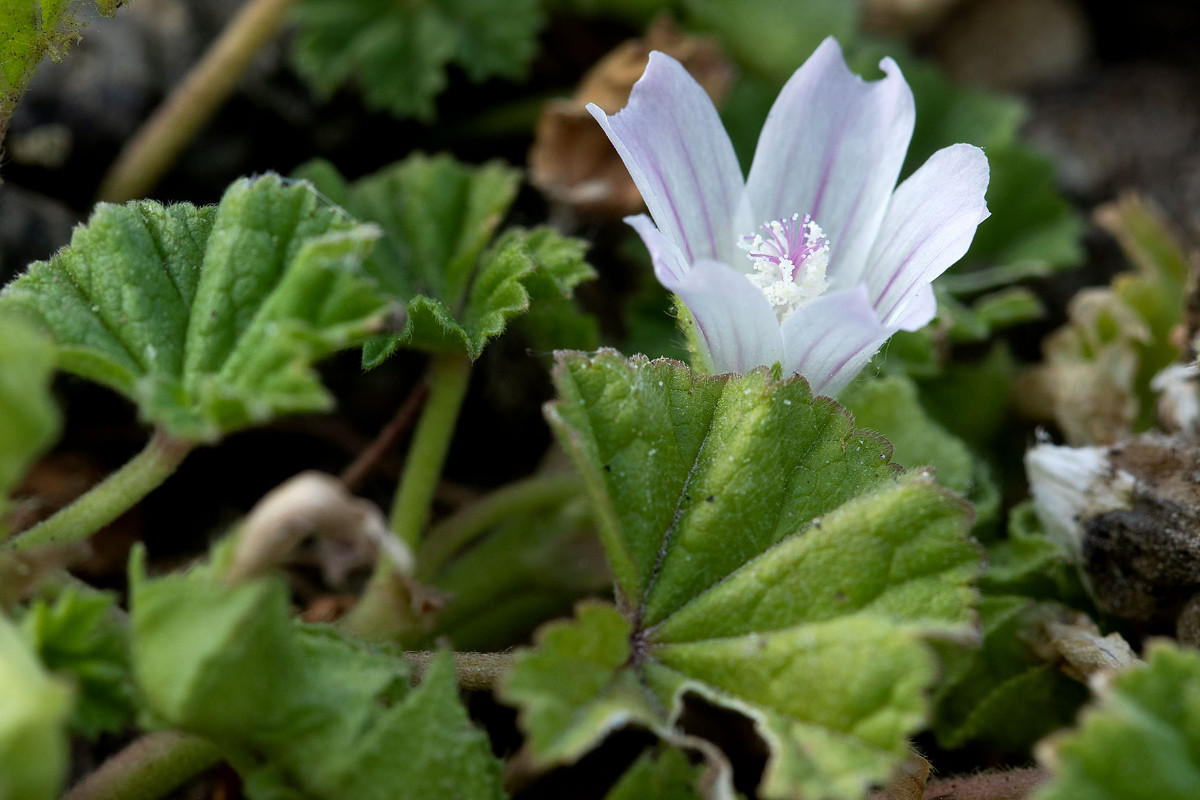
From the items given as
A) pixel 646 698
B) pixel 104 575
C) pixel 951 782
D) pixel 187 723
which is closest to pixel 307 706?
pixel 187 723

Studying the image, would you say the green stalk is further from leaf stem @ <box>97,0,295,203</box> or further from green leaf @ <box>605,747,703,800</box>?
leaf stem @ <box>97,0,295,203</box>

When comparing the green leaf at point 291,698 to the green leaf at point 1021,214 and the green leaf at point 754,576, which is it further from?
the green leaf at point 1021,214

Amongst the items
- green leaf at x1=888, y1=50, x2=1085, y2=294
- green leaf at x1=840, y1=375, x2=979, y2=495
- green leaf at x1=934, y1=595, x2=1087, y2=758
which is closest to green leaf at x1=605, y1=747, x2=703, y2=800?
green leaf at x1=934, y1=595, x2=1087, y2=758

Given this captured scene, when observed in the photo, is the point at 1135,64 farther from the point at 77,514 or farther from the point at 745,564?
the point at 77,514

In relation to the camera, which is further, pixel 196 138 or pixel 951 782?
pixel 196 138

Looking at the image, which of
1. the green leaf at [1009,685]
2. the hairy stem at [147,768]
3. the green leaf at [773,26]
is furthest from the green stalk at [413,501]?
the green leaf at [773,26]
